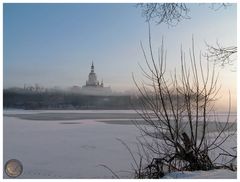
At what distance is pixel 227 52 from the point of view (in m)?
4.00

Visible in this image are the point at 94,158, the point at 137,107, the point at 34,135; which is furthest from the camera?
the point at 34,135

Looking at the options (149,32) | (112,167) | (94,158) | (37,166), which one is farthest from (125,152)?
(149,32)

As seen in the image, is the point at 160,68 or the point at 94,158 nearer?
the point at 160,68

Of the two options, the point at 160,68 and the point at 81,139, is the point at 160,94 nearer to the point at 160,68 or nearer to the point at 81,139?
the point at 160,68

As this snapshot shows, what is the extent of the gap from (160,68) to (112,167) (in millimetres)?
3117

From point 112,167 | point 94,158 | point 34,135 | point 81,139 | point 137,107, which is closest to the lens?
point 137,107

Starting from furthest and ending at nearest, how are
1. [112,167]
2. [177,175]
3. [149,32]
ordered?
1. [112,167]
2. [149,32]
3. [177,175]

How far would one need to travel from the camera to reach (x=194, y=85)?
13.1 ft

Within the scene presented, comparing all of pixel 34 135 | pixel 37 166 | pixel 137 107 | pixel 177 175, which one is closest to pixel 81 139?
pixel 34 135

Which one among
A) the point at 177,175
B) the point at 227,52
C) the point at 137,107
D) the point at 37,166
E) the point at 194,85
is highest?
the point at 227,52

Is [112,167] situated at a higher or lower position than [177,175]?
lower

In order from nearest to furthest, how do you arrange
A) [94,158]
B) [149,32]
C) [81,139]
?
[149,32] → [94,158] → [81,139]

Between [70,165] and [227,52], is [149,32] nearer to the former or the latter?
[227,52]

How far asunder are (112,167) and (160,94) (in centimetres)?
291
